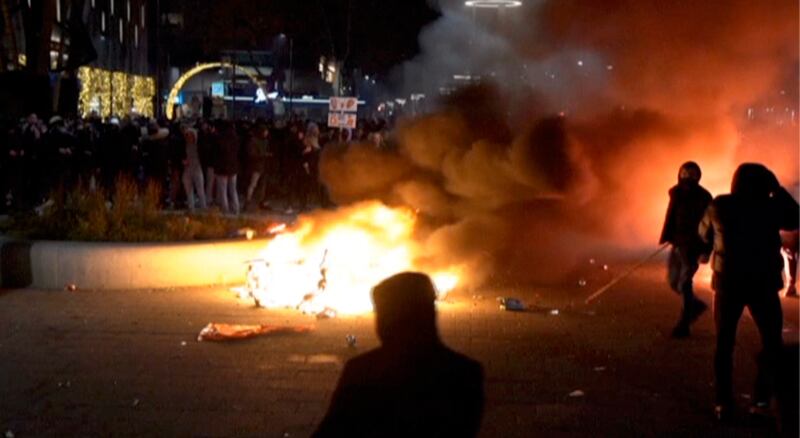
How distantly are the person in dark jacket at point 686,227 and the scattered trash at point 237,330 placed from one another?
11.1ft

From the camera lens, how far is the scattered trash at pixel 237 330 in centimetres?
Result: 962

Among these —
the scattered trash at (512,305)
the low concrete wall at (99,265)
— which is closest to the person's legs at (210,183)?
the low concrete wall at (99,265)

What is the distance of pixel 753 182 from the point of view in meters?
7.24

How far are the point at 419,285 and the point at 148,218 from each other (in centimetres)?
875

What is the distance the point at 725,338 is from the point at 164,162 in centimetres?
1408

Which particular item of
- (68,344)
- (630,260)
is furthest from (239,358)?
(630,260)

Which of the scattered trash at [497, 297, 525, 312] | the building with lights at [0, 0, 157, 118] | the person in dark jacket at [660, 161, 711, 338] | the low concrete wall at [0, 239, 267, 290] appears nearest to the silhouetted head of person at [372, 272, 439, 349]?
the person in dark jacket at [660, 161, 711, 338]

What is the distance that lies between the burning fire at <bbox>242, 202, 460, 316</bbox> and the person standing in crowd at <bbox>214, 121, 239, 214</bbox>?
546 centimetres

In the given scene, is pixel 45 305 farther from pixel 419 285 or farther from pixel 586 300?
pixel 419 285

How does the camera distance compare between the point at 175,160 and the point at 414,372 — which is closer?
the point at 414,372

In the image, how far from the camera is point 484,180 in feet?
41.4

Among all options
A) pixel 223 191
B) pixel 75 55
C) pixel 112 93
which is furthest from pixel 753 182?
pixel 112 93

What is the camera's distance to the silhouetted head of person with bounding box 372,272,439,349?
505 centimetres

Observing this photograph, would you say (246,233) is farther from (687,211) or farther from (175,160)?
(175,160)
